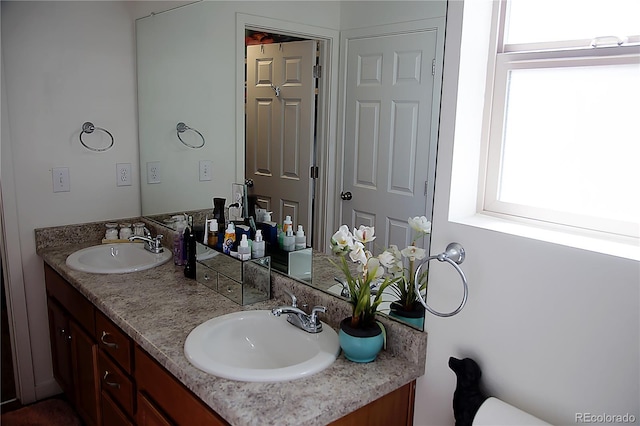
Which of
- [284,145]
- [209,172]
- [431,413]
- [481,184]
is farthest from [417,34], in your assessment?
[209,172]

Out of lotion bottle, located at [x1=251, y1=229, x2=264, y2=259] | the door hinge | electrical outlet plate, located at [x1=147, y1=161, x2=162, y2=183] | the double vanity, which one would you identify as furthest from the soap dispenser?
the door hinge

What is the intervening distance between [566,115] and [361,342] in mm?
766

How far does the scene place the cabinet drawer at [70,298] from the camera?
209cm

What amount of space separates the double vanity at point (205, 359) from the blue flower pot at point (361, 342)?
0.03 m

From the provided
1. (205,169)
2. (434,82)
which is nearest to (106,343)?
(205,169)

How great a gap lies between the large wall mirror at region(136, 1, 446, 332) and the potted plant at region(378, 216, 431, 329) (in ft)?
0.16

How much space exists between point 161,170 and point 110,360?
3.58 feet

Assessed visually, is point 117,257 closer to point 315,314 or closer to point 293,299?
point 293,299

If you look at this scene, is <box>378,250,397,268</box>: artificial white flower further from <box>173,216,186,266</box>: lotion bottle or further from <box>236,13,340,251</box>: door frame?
<box>173,216,186,266</box>: lotion bottle

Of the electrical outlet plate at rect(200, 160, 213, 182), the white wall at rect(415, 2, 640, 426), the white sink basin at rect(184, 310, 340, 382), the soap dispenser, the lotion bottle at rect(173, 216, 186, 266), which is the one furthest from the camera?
the electrical outlet plate at rect(200, 160, 213, 182)

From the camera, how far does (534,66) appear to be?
1263mm

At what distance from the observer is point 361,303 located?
1438mm

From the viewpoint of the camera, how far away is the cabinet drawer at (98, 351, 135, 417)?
1.82 metres

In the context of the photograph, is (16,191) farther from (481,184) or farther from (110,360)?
(481,184)
